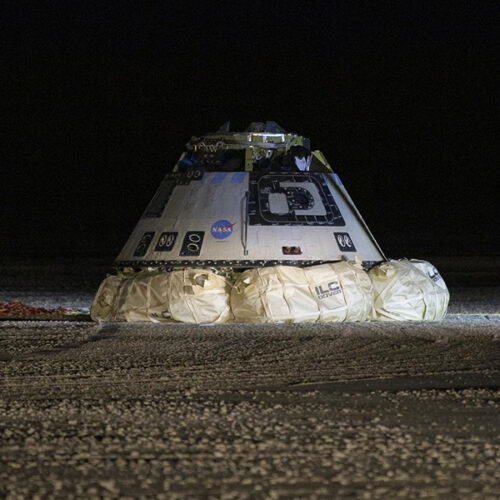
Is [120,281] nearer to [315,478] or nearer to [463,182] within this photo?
[315,478]

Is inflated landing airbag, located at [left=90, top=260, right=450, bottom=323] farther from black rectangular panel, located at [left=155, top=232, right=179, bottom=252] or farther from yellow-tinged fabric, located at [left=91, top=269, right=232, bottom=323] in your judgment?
black rectangular panel, located at [left=155, top=232, right=179, bottom=252]

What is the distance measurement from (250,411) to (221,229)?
20.0 feet

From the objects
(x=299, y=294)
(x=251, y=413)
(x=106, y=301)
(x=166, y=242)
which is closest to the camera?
(x=251, y=413)

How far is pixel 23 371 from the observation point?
9.75 metres

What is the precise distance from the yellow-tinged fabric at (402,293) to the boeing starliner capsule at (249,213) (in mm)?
613

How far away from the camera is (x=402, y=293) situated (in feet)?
43.8

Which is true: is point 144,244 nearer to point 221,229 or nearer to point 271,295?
point 221,229

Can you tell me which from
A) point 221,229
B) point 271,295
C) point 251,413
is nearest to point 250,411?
point 251,413

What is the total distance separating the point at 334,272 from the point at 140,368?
12.6 feet

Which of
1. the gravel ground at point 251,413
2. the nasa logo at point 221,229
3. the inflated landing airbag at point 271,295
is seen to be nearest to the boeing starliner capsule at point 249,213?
the nasa logo at point 221,229

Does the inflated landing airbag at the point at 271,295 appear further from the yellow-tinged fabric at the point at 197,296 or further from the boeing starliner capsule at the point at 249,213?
the boeing starliner capsule at the point at 249,213

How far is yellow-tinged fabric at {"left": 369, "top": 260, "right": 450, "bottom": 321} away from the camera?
13.3 meters

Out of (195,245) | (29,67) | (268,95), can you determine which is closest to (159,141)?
(268,95)

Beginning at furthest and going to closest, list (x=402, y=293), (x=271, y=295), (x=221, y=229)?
(x=221, y=229) < (x=402, y=293) < (x=271, y=295)
